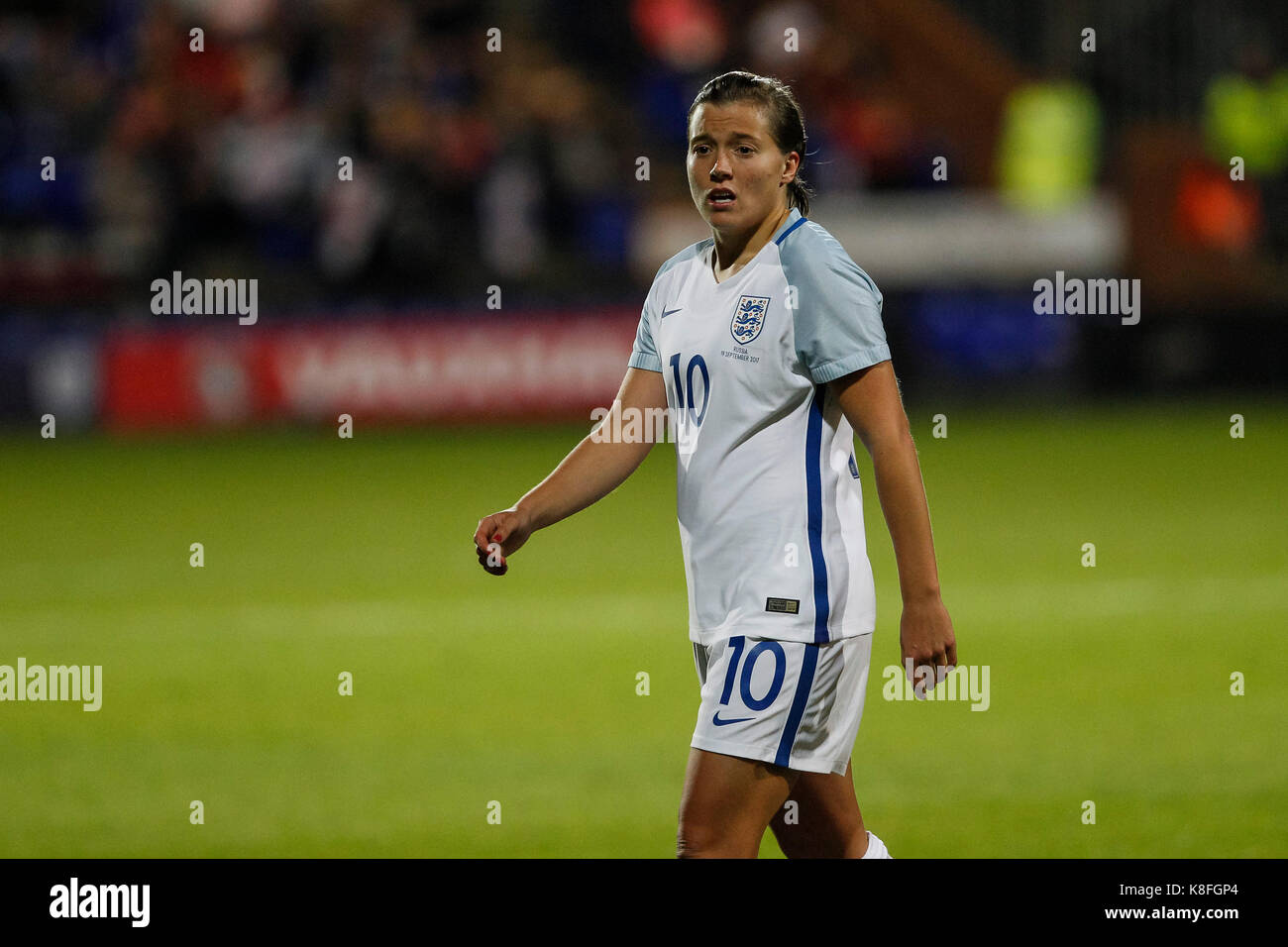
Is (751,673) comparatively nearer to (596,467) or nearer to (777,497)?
(777,497)

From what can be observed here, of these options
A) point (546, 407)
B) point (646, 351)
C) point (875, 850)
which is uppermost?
point (546, 407)

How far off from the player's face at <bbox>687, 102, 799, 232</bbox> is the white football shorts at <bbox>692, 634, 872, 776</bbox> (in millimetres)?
978

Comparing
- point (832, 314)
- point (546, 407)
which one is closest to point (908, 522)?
point (832, 314)

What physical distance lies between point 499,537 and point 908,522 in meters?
1.01

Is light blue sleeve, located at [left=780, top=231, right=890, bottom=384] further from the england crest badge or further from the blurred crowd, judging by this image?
the blurred crowd

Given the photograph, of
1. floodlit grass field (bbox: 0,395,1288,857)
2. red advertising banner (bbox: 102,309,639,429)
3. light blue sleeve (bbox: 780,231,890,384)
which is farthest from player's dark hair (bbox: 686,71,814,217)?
red advertising banner (bbox: 102,309,639,429)

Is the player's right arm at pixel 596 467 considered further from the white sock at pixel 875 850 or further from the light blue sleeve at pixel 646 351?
the white sock at pixel 875 850

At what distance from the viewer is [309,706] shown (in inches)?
340

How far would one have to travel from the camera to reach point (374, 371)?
19.1m

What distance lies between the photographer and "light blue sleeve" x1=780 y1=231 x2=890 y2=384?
14.3 feet

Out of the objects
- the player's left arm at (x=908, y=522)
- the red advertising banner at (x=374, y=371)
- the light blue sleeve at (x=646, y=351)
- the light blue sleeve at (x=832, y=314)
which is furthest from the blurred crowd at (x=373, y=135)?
the player's left arm at (x=908, y=522)

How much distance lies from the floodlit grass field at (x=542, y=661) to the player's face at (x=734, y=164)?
2492 mm

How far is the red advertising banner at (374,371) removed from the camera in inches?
739
